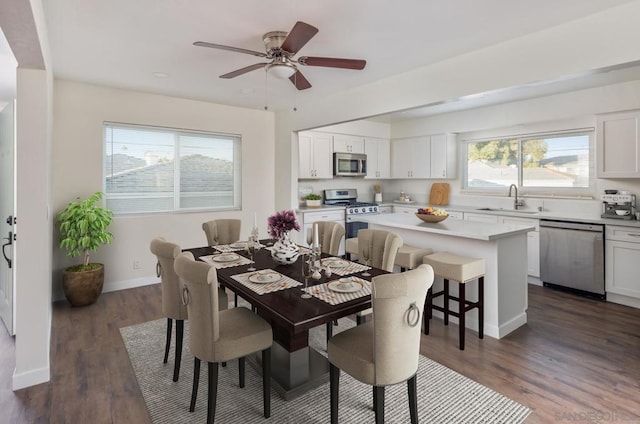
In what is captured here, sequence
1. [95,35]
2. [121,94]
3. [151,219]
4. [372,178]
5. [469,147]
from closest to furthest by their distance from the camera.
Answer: [95,35] < [121,94] < [151,219] < [469,147] < [372,178]

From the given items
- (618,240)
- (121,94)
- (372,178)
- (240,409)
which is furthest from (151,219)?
(618,240)

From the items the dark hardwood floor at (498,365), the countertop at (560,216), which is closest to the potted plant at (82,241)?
the dark hardwood floor at (498,365)

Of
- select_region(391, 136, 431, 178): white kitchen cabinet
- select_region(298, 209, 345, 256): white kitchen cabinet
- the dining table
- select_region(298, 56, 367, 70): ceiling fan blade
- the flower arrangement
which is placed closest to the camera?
the dining table

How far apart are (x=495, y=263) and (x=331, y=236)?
58.2 inches

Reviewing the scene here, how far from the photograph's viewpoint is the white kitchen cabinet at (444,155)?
5996mm

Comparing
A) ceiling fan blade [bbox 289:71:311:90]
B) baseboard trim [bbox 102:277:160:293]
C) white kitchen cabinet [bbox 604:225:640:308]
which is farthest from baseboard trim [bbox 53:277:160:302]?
white kitchen cabinet [bbox 604:225:640:308]

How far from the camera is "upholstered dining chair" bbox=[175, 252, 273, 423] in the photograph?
6.01ft

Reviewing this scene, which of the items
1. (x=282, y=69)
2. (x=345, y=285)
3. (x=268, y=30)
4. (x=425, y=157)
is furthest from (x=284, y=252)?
(x=425, y=157)

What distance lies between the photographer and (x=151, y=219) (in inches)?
178

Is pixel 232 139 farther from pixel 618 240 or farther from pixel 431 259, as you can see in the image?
pixel 618 240

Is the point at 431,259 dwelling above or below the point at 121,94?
below

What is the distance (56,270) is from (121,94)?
2.21 metres

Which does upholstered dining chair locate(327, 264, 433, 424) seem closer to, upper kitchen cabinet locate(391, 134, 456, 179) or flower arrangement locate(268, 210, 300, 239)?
flower arrangement locate(268, 210, 300, 239)

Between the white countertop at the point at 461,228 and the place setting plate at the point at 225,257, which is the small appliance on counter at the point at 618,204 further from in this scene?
the place setting plate at the point at 225,257
